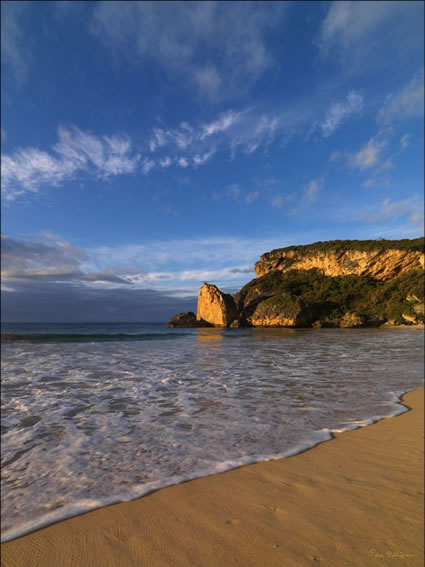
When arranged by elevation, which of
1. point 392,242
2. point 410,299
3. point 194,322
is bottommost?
point 194,322

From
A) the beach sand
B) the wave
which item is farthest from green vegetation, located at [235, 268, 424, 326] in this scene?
the beach sand

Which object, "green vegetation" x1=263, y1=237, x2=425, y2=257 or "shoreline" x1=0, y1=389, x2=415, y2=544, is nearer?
"shoreline" x1=0, y1=389, x2=415, y2=544

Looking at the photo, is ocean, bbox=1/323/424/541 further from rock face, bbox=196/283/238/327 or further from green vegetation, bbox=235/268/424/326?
rock face, bbox=196/283/238/327

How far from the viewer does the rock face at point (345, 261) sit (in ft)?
241

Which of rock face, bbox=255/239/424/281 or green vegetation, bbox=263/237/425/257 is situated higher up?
green vegetation, bbox=263/237/425/257

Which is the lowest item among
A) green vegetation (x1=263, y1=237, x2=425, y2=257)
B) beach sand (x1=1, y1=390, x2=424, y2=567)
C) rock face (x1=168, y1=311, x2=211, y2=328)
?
rock face (x1=168, y1=311, x2=211, y2=328)

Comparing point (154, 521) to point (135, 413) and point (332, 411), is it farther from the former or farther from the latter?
point (332, 411)

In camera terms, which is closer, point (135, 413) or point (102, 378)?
point (135, 413)

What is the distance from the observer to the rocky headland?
64.2 m

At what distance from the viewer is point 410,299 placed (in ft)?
208

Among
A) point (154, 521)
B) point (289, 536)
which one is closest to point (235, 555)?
point (289, 536)

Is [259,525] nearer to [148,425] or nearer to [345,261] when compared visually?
[148,425]

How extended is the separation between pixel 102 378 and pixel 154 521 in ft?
23.2

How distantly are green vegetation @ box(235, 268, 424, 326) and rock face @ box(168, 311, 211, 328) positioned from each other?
1086cm
